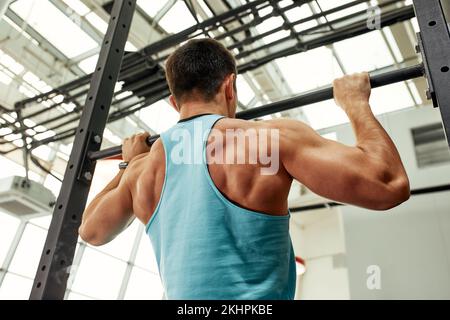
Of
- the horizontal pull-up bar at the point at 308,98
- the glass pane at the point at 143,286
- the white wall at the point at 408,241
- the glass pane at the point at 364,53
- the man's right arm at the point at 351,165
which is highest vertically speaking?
the glass pane at the point at 364,53

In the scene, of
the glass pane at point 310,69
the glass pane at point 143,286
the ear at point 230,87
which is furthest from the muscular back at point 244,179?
the glass pane at point 143,286

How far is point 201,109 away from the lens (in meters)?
1.04

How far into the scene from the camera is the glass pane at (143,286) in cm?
664

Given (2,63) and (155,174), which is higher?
(2,63)

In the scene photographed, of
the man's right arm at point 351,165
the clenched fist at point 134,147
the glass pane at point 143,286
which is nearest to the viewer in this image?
the man's right arm at point 351,165

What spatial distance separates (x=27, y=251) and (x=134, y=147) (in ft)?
14.0

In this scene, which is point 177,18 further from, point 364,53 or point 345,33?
point 364,53

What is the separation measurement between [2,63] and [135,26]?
55.4 inches

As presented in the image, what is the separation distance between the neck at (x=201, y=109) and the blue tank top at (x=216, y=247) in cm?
14

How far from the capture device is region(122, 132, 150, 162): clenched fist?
1.27m

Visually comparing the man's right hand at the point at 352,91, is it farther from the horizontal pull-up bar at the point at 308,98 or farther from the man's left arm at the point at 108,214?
the man's left arm at the point at 108,214

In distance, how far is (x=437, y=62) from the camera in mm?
826
